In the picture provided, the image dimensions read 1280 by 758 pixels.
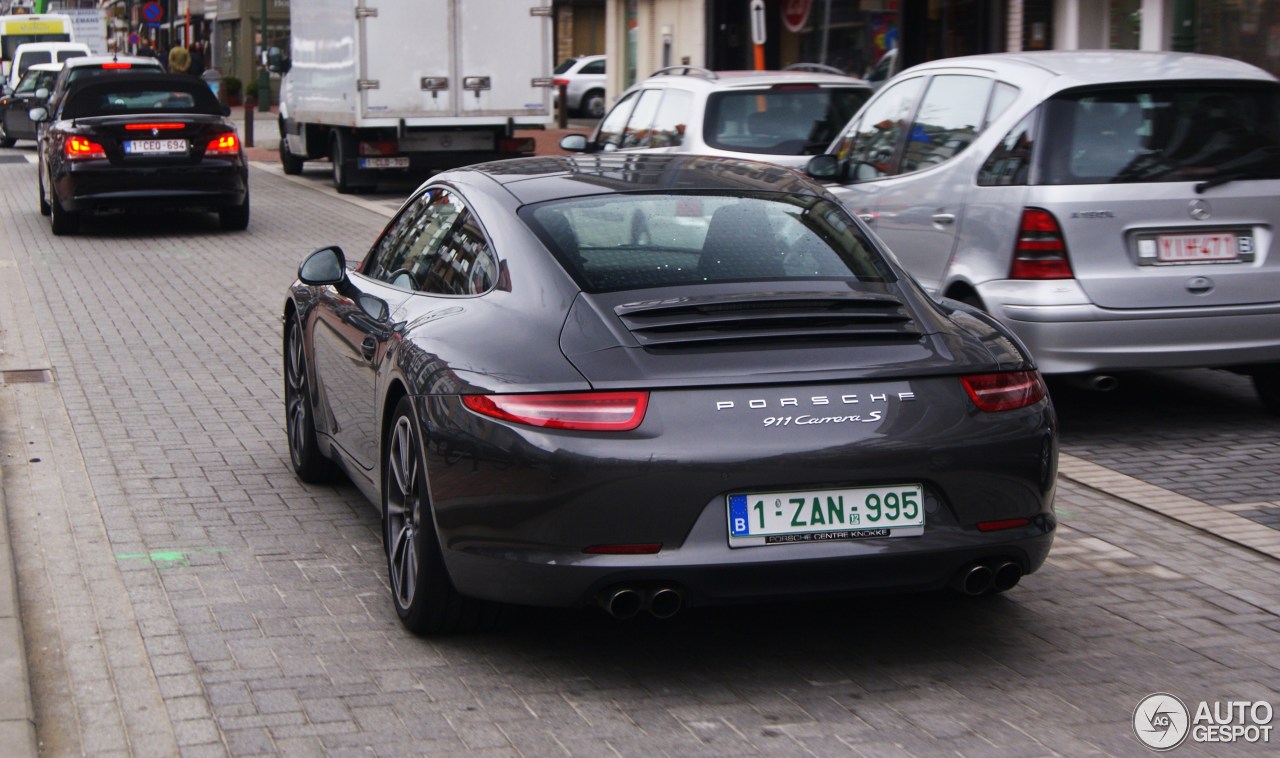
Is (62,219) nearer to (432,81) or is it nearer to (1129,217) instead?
(432,81)

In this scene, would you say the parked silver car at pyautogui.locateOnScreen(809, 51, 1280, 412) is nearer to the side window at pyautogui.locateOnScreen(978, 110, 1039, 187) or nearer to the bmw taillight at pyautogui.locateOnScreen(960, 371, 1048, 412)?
the side window at pyautogui.locateOnScreen(978, 110, 1039, 187)

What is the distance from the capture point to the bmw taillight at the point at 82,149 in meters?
17.6

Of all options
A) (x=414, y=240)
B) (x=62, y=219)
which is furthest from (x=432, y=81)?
(x=414, y=240)

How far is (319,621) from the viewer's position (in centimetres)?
539

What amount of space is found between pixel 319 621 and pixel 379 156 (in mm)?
17801

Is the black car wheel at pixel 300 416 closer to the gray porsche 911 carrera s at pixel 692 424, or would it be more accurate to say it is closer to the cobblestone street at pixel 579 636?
the cobblestone street at pixel 579 636

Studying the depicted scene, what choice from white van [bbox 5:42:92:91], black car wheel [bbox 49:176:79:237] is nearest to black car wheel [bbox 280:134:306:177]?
black car wheel [bbox 49:176:79:237]

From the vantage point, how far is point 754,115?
12289 millimetres

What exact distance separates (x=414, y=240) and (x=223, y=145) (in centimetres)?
1252

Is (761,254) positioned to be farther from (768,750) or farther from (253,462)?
(253,462)

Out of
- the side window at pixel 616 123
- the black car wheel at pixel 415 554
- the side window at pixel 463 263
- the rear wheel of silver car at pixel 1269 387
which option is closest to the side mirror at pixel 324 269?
the side window at pixel 463 263

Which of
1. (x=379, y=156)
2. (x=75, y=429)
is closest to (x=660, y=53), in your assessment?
(x=379, y=156)

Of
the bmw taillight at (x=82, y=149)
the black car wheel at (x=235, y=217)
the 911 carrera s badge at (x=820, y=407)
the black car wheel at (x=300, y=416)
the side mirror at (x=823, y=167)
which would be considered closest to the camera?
the 911 carrera s badge at (x=820, y=407)

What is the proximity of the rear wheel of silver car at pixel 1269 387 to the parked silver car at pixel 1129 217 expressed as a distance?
27cm
